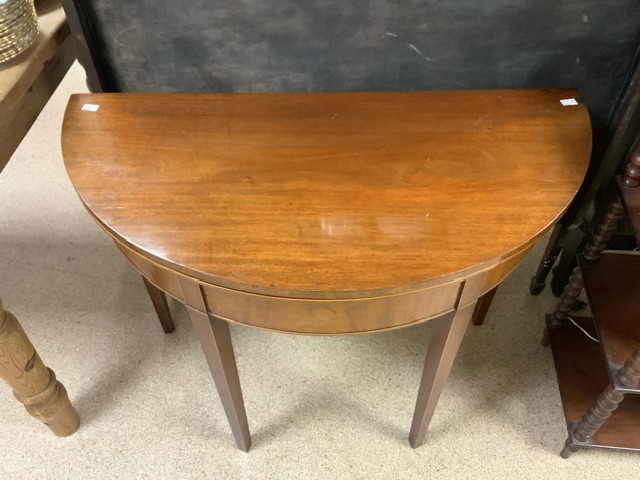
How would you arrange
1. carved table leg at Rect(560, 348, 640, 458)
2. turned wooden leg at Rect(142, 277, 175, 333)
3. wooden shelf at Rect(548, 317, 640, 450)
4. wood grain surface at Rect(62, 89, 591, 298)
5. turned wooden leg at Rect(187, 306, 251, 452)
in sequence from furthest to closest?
turned wooden leg at Rect(142, 277, 175, 333)
wooden shelf at Rect(548, 317, 640, 450)
carved table leg at Rect(560, 348, 640, 458)
turned wooden leg at Rect(187, 306, 251, 452)
wood grain surface at Rect(62, 89, 591, 298)

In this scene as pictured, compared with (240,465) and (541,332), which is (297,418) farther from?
(541,332)

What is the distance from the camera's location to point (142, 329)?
52.9 inches

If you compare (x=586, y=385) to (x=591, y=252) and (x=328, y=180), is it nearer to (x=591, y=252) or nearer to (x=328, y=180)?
(x=591, y=252)

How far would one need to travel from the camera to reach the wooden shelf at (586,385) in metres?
1.09

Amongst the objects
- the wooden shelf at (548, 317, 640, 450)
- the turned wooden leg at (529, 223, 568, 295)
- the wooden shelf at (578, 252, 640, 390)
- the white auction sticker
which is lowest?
the wooden shelf at (548, 317, 640, 450)

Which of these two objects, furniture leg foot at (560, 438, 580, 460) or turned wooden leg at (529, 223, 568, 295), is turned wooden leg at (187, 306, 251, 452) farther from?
turned wooden leg at (529, 223, 568, 295)

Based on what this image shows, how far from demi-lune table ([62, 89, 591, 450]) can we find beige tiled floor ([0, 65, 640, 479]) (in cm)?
28

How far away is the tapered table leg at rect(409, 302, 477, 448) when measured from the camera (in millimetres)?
802

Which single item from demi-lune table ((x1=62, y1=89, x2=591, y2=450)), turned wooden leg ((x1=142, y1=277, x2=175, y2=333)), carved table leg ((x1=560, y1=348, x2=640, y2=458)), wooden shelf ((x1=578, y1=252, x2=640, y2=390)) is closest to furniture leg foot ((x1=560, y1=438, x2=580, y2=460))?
carved table leg ((x1=560, y1=348, x2=640, y2=458))

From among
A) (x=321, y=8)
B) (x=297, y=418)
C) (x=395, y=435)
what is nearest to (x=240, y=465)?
(x=297, y=418)

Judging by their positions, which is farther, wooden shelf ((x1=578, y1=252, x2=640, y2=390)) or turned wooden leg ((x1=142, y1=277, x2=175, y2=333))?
turned wooden leg ((x1=142, y1=277, x2=175, y2=333))

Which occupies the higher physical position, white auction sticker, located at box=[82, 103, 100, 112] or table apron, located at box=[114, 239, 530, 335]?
white auction sticker, located at box=[82, 103, 100, 112]

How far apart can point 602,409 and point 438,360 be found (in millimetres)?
355

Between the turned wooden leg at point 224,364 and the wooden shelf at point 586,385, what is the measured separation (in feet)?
2.08
